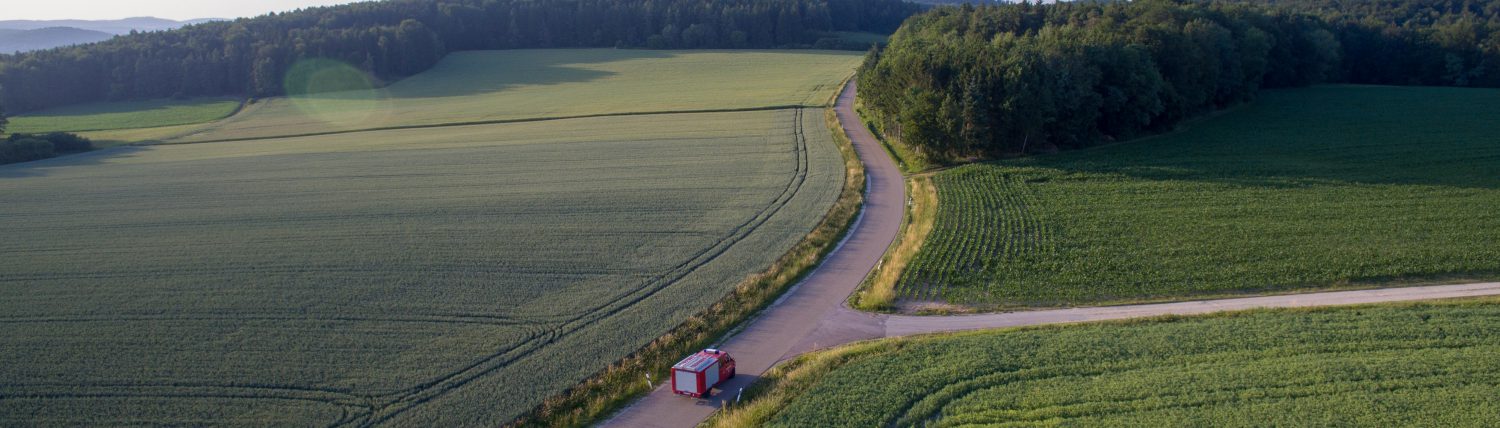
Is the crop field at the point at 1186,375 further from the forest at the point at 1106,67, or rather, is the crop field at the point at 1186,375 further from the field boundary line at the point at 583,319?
the forest at the point at 1106,67

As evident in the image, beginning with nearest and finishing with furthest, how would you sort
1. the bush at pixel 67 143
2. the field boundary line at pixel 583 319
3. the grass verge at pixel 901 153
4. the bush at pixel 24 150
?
the field boundary line at pixel 583 319 → the grass verge at pixel 901 153 → the bush at pixel 24 150 → the bush at pixel 67 143

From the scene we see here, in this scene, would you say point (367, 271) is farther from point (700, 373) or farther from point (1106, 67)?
point (1106, 67)

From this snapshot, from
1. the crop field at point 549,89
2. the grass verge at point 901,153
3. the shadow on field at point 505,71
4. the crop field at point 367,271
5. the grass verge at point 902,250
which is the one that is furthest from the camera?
the shadow on field at point 505,71

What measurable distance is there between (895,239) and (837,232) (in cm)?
266

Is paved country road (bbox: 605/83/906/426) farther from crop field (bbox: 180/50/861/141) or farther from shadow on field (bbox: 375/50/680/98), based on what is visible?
shadow on field (bbox: 375/50/680/98)

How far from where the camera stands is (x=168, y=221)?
4191cm

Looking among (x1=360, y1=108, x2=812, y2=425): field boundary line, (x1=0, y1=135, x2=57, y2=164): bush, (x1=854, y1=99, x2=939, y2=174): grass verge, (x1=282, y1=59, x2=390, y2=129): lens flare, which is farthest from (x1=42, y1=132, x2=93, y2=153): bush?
(x1=854, y1=99, x2=939, y2=174): grass verge

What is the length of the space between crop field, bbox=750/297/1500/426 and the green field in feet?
306

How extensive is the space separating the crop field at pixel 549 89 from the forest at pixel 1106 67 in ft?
62.7

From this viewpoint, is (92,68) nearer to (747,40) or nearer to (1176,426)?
(747,40)

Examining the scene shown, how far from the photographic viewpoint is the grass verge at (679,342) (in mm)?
20828

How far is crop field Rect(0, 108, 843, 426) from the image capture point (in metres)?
21.9

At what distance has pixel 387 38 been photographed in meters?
117

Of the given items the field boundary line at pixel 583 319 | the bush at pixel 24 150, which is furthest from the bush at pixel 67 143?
the field boundary line at pixel 583 319
